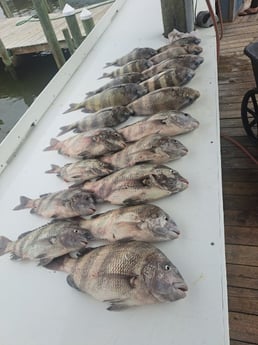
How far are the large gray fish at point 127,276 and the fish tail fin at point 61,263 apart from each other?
1.3 inches

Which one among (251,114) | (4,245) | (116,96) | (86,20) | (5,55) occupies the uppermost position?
(116,96)

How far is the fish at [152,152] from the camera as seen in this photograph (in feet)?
5.03

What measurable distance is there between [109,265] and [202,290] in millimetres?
339

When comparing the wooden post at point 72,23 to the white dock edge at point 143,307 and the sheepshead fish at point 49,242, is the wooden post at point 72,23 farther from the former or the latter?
the sheepshead fish at point 49,242

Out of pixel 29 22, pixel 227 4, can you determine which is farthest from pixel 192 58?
pixel 29 22

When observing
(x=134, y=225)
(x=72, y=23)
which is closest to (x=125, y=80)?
(x=134, y=225)

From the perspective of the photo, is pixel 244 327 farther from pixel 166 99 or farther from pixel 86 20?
pixel 86 20

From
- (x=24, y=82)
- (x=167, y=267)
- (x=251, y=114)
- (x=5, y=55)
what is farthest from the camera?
(x=24, y=82)

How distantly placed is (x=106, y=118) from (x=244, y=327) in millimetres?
1403

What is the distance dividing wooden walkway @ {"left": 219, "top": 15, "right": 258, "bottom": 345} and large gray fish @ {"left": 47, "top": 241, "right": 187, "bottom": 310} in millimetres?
759

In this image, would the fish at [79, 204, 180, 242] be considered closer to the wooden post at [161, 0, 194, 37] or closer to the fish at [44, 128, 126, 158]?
the fish at [44, 128, 126, 158]

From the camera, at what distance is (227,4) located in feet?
14.1

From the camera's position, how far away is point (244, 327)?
152cm

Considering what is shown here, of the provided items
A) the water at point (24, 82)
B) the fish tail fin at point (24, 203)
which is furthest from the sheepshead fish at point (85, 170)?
the water at point (24, 82)
